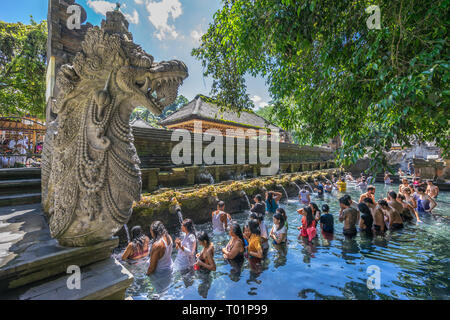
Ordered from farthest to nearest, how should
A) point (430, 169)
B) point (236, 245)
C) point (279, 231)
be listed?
point (430, 169) < point (279, 231) < point (236, 245)

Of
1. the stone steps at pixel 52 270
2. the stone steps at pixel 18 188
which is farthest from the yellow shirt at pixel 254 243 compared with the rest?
the stone steps at pixel 18 188

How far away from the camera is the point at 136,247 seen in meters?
3.77

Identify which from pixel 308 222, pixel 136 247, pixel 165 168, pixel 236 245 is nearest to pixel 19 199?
pixel 136 247

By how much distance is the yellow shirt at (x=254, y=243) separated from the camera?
3781 millimetres

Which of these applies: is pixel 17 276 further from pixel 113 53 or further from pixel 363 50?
pixel 363 50

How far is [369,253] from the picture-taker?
420cm

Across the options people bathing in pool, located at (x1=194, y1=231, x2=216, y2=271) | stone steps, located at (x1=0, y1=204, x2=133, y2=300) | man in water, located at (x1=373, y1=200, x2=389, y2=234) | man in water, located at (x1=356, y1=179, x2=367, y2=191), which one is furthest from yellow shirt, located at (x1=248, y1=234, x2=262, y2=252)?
man in water, located at (x1=356, y1=179, x2=367, y2=191)

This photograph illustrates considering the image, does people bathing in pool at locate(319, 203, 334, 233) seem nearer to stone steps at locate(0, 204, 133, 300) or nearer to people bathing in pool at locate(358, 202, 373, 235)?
people bathing in pool at locate(358, 202, 373, 235)

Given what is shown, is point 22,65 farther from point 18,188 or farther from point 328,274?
point 328,274

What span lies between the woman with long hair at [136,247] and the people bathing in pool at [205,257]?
3.71ft

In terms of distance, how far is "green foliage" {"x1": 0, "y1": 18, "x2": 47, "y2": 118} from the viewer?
870 cm

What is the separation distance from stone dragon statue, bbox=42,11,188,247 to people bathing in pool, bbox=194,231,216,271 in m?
1.80

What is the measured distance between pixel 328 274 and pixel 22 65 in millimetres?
13499

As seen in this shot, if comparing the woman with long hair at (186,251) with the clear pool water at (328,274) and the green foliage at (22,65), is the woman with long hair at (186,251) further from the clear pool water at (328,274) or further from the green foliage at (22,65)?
the green foliage at (22,65)
